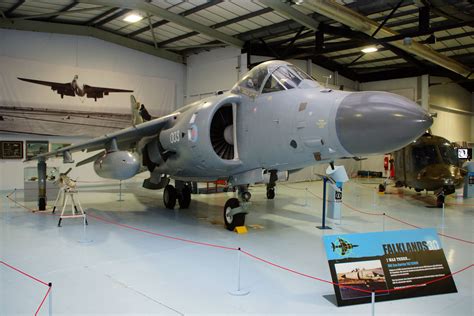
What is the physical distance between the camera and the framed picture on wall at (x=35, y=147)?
574 inches

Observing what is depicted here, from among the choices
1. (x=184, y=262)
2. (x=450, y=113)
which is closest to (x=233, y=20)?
(x=184, y=262)

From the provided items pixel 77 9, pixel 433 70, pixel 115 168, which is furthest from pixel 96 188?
pixel 433 70

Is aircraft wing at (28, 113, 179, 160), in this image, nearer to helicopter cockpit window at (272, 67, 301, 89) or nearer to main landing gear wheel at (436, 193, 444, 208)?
helicopter cockpit window at (272, 67, 301, 89)

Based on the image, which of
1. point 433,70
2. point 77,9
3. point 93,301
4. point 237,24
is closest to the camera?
point 93,301

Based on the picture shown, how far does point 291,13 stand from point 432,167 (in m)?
6.51

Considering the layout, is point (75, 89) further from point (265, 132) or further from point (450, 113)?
point (450, 113)

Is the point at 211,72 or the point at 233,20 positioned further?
the point at 211,72

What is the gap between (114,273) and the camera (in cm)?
466

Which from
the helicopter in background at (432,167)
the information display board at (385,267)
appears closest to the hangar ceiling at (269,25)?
the helicopter in background at (432,167)

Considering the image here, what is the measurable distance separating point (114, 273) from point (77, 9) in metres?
11.8

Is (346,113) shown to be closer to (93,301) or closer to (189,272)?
(189,272)

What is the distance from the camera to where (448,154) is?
11.4m

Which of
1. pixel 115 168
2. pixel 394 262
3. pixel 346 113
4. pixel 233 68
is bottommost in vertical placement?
pixel 394 262

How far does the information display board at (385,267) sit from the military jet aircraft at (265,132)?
3.87 ft
